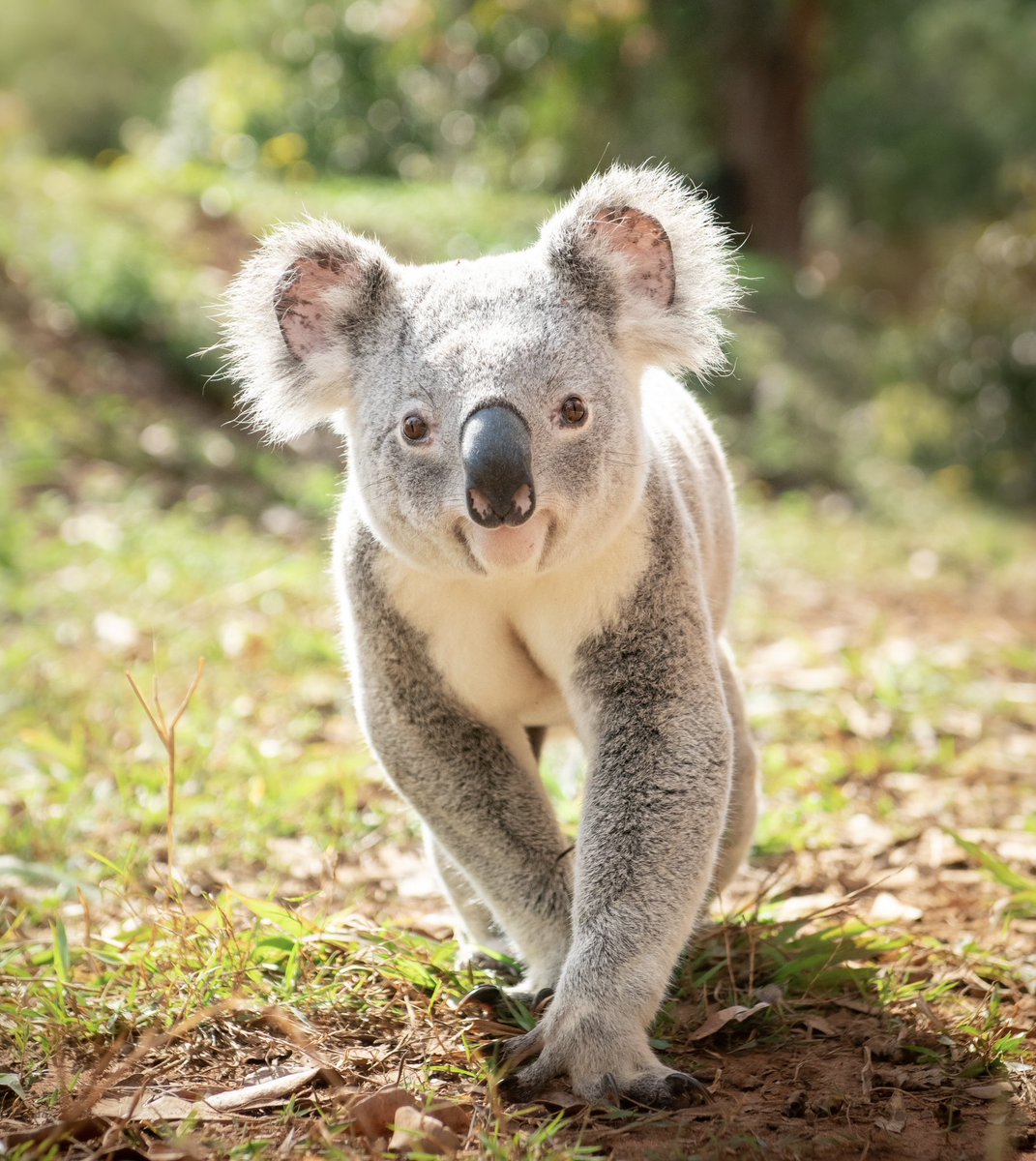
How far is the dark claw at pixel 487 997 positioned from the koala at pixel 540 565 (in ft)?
0.14

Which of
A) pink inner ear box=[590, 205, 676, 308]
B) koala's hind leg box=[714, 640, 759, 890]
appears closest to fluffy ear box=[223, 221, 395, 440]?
pink inner ear box=[590, 205, 676, 308]

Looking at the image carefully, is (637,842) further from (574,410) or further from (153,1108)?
(153,1108)

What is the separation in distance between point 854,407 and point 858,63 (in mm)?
5742

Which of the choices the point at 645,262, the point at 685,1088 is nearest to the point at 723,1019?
the point at 685,1088

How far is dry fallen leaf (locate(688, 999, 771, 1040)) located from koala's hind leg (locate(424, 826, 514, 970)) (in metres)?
0.41

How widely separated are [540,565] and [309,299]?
2.31 ft

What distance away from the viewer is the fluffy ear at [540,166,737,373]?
2201 millimetres

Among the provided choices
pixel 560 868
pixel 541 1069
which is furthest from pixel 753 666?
pixel 541 1069

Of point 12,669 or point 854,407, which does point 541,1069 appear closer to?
point 12,669

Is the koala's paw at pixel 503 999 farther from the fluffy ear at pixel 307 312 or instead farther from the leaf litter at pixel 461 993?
the fluffy ear at pixel 307 312

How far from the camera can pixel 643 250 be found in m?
2.26

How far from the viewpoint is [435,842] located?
2.47m

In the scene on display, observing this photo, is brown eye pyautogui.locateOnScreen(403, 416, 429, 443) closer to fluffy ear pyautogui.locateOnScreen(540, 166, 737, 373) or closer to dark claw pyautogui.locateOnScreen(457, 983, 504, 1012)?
fluffy ear pyautogui.locateOnScreen(540, 166, 737, 373)

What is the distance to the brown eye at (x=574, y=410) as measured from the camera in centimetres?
199
